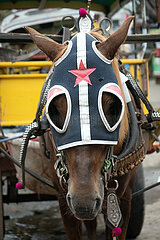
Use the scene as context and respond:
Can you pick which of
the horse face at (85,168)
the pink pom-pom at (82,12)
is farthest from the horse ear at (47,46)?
the pink pom-pom at (82,12)

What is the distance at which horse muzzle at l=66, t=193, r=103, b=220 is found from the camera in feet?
6.36

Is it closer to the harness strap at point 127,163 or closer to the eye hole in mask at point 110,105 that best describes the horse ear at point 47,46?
the eye hole in mask at point 110,105

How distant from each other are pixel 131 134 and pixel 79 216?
79 centimetres

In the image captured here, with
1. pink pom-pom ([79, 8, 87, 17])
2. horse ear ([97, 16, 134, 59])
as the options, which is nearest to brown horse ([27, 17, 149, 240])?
horse ear ([97, 16, 134, 59])

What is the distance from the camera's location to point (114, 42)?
7.21 ft

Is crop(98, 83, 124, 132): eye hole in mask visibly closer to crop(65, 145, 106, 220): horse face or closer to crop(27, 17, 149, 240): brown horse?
crop(27, 17, 149, 240): brown horse

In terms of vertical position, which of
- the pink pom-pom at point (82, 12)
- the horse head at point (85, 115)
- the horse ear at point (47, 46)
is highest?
the pink pom-pom at point (82, 12)

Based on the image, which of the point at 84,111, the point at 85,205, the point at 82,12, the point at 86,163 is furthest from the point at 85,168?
the point at 82,12

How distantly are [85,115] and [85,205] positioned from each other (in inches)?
16.3

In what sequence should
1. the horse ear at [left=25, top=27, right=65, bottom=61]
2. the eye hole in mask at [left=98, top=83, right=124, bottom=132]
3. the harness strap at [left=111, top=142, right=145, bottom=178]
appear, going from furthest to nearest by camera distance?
the harness strap at [left=111, top=142, right=145, bottom=178] → the horse ear at [left=25, top=27, right=65, bottom=61] → the eye hole in mask at [left=98, top=83, right=124, bottom=132]

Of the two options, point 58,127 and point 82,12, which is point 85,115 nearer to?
point 58,127

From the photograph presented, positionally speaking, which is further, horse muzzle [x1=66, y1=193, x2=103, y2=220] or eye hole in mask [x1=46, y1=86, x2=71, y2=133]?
eye hole in mask [x1=46, y1=86, x2=71, y2=133]

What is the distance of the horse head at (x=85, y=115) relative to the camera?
1981 millimetres

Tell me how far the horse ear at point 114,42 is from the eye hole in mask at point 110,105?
0.63ft
